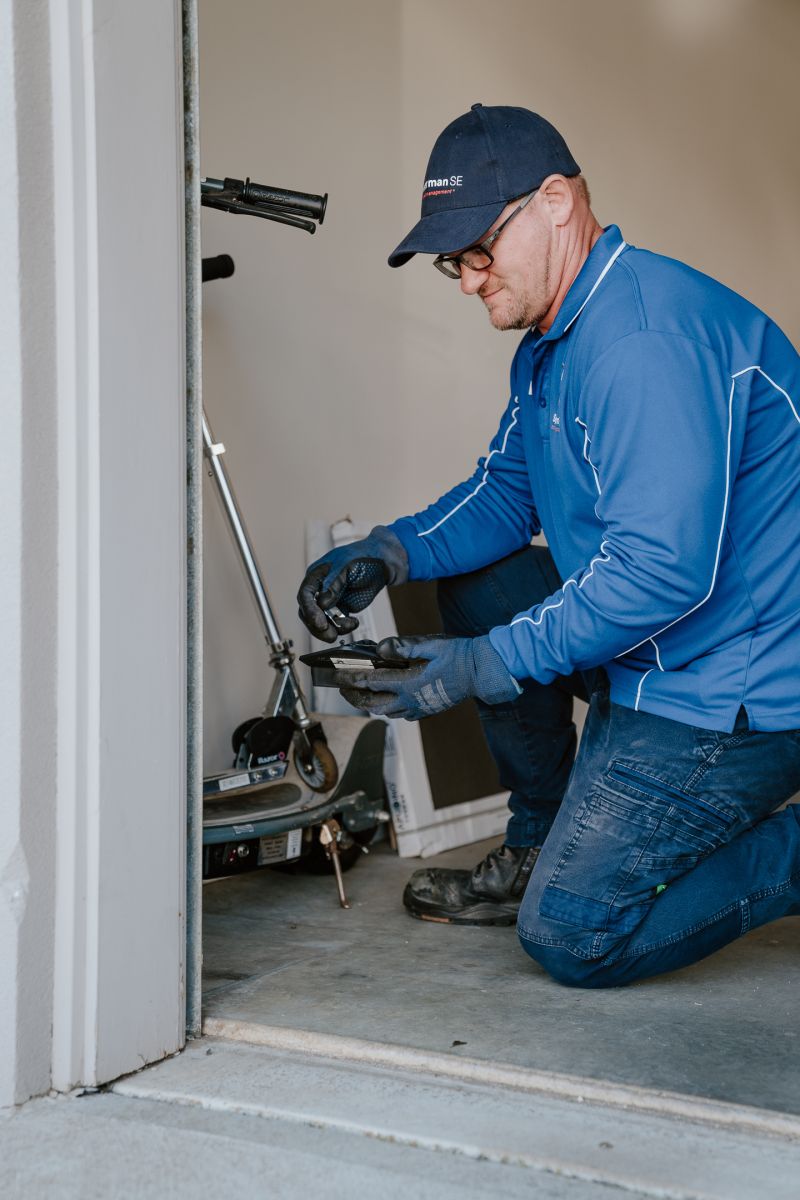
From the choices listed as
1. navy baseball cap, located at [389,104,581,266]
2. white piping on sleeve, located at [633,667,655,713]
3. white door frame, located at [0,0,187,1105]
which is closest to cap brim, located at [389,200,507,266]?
navy baseball cap, located at [389,104,581,266]

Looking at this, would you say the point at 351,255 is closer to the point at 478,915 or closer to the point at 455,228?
the point at 455,228

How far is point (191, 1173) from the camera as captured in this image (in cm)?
124

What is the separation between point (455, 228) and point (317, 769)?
46.9 inches

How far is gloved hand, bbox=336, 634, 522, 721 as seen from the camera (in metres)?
1.81

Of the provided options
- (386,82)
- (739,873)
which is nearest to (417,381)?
(386,82)

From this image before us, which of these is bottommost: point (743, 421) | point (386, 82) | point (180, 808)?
point (180, 808)

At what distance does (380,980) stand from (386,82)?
237 centimetres

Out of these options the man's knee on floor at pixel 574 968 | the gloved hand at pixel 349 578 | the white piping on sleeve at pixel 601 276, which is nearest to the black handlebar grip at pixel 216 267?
the gloved hand at pixel 349 578

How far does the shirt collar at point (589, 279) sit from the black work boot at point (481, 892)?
100 cm

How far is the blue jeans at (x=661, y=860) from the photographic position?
179 cm

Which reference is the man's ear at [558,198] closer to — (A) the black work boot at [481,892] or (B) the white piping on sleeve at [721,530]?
(B) the white piping on sleeve at [721,530]

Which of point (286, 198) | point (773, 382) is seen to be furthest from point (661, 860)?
point (286, 198)

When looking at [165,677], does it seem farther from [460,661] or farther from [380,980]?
[380,980]

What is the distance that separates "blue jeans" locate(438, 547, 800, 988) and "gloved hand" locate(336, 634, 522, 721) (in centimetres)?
23
